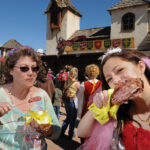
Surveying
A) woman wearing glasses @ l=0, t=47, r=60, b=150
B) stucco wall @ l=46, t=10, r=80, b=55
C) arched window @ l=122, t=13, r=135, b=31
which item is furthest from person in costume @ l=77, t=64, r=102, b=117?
stucco wall @ l=46, t=10, r=80, b=55

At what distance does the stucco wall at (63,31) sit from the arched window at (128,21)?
619 centimetres

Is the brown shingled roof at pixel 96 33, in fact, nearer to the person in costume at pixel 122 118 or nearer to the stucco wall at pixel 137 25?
the stucco wall at pixel 137 25

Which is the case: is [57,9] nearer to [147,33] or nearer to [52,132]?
[147,33]

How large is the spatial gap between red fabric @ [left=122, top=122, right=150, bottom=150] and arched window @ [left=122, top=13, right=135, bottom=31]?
14012 mm

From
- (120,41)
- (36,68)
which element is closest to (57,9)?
(120,41)

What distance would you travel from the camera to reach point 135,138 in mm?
1126

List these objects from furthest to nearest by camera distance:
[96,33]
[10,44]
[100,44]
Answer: [10,44] < [96,33] < [100,44]

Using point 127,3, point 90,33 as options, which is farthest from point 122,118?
point 90,33

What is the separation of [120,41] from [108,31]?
143 inches

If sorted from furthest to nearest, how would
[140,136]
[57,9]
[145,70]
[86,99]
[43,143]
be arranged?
[57,9], [86,99], [43,143], [145,70], [140,136]

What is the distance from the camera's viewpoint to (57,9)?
17719 millimetres

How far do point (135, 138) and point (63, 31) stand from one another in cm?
1731

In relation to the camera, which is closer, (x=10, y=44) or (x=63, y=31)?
(x=63, y=31)

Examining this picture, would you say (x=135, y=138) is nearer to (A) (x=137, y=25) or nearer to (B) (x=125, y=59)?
(B) (x=125, y=59)
